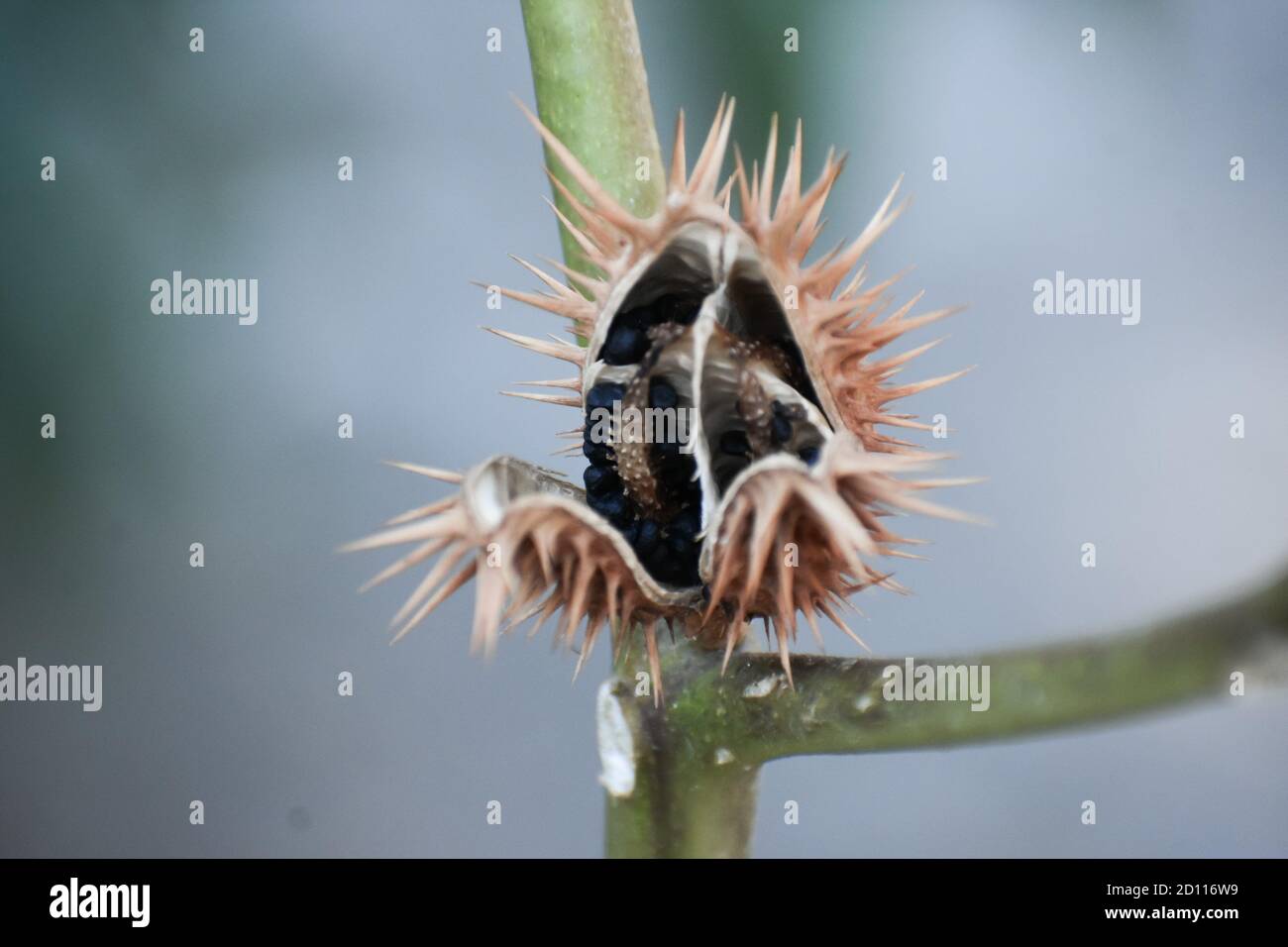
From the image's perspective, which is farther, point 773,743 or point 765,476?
point 773,743

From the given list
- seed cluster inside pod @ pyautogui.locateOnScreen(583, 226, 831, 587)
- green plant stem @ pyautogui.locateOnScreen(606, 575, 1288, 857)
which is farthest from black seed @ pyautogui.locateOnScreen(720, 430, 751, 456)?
green plant stem @ pyautogui.locateOnScreen(606, 575, 1288, 857)

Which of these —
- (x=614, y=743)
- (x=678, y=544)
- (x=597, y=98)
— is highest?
(x=597, y=98)

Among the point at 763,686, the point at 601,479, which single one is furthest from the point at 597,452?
the point at 763,686

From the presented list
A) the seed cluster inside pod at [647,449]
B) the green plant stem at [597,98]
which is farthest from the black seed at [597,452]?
the green plant stem at [597,98]

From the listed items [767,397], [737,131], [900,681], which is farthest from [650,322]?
[737,131]

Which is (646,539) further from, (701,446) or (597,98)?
(597,98)

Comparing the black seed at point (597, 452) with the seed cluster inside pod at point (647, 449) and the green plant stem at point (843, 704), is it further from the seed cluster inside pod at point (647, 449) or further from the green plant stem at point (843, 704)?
the green plant stem at point (843, 704)
